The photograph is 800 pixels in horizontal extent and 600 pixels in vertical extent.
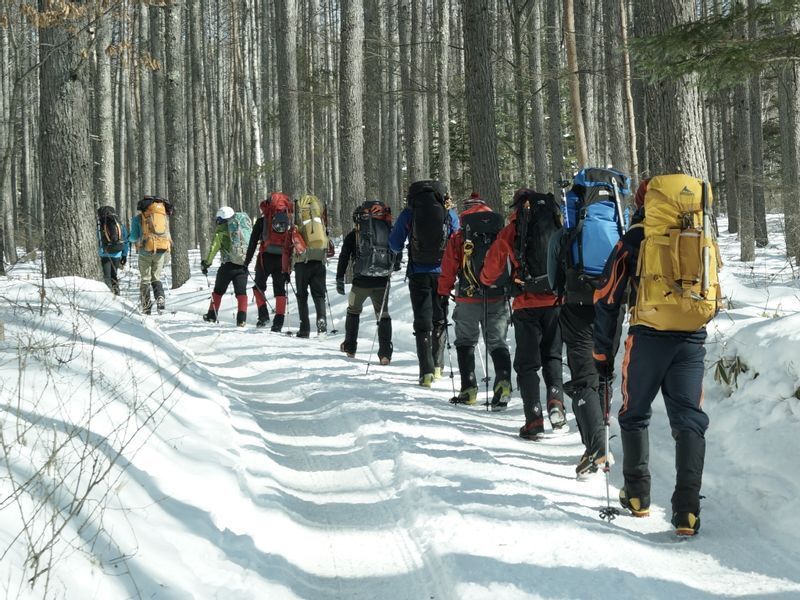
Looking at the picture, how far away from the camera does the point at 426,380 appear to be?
30.0 ft

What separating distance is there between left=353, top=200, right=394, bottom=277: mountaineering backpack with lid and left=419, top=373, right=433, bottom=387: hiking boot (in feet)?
6.30

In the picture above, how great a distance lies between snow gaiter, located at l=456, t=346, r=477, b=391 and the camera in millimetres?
8172

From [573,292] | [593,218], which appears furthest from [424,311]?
[593,218]

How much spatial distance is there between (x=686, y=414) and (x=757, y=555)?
2.86ft

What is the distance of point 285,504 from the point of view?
531 centimetres

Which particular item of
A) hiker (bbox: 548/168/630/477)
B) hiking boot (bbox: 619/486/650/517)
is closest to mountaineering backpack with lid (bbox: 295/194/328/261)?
hiker (bbox: 548/168/630/477)

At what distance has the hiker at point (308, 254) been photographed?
12.8 m

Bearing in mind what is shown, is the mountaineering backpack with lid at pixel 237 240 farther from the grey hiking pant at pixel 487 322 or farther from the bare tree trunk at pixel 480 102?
the grey hiking pant at pixel 487 322

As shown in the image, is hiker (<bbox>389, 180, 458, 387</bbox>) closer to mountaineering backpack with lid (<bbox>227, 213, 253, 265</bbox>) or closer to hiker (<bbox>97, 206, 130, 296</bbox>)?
mountaineering backpack with lid (<bbox>227, 213, 253, 265</bbox>)

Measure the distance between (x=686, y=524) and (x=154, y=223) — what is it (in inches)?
469

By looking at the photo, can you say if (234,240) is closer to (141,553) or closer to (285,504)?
(285,504)

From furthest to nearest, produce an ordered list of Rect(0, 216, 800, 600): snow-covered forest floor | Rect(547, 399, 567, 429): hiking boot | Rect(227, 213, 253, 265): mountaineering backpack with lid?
Rect(227, 213, 253, 265): mountaineering backpack with lid, Rect(547, 399, 567, 429): hiking boot, Rect(0, 216, 800, 600): snow-covered forest floor

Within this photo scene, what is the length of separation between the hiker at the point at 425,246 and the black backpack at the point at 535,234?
2267mm

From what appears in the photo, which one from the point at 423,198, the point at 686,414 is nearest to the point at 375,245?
the point at 423,198
